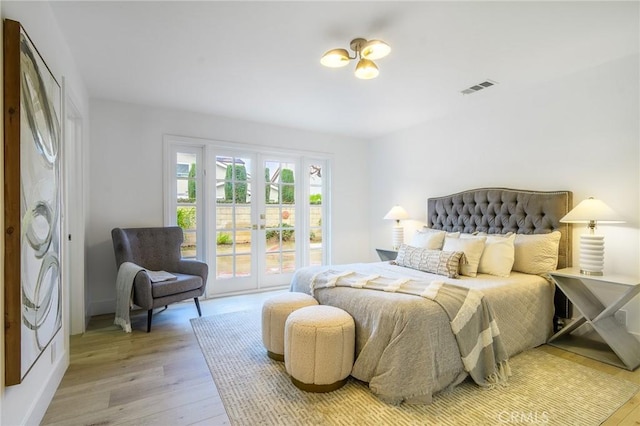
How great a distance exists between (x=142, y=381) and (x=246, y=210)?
2506 millimetres

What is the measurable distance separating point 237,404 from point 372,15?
8.25ft

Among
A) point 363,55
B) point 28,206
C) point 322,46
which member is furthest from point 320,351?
point 322,46

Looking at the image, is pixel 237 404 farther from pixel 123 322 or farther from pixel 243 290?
pixel 243 290

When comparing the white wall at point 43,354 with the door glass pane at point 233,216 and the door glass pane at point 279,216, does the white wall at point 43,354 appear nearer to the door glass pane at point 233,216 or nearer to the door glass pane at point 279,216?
the door glass pane at point 233,216

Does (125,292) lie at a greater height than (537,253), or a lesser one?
lesser

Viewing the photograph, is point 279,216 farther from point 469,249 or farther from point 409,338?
point 409,338

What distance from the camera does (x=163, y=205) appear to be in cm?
373

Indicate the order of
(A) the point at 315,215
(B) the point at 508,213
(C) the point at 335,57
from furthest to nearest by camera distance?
1. (A) the point at 315,215
2. (B) the point at 508,213
3. (C) the point at 335,57

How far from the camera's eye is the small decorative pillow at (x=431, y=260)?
2.74 m

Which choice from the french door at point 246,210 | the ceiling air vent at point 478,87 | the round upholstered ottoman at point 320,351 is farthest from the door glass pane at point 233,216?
the ceiling air vent at point 478,87

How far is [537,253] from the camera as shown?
2768 millimetres

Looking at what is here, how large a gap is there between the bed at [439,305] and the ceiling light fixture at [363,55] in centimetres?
156

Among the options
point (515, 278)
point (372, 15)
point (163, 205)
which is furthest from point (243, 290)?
point (372, 15)

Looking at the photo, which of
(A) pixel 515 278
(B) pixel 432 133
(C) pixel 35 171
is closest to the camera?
(C) pixel 35 171
